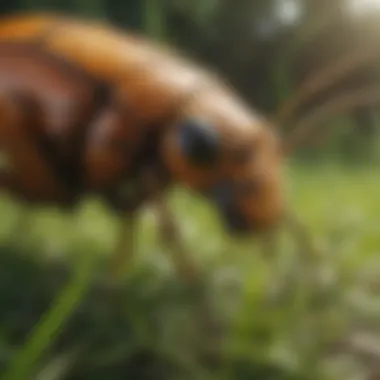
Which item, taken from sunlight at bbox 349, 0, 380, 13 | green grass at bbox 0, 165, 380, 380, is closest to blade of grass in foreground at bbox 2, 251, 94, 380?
green grass at bbox 0, 165, 380, 380

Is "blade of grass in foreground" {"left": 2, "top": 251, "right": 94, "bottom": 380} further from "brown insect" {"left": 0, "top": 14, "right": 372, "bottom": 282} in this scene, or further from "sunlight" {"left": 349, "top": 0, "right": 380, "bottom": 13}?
"sunlight" {"left": 349, "top": 0, "right": 380, "bottom": 13}

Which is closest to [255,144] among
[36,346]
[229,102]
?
[229,102]

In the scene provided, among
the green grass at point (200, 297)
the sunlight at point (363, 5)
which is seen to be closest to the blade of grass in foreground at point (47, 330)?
the green grass at point (200, 297)

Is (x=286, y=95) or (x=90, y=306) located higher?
(x=286, y=95)

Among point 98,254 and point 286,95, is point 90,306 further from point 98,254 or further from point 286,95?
point 286,95

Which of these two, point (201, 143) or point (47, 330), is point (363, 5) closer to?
point (201, 143)

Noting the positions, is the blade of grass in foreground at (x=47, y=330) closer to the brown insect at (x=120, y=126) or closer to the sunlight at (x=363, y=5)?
the brown insect at (x=120, y=126)
